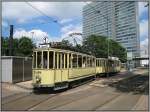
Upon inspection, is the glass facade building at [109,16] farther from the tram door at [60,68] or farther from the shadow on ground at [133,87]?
the shadow on ground at [133,87]

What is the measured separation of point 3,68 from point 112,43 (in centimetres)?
6761

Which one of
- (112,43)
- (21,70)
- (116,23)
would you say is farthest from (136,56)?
(21,70)

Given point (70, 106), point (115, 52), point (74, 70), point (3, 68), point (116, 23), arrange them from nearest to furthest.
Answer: point (70, 106)
point (74, 70)
point (3, 68)
point (116, 23)
point (115, 52)

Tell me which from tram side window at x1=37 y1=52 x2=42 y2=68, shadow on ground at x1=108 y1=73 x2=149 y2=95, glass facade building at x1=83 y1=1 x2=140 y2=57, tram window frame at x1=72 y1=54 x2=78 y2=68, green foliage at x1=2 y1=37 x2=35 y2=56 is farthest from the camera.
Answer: green foliage at x1=2 y1=37 x2=35 y2=56

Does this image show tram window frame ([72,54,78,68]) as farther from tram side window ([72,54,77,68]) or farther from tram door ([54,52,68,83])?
tram door ([54,52,68,83])

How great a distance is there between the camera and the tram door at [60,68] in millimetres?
19453

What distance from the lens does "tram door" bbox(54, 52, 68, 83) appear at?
63.8 feet

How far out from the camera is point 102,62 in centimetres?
3988

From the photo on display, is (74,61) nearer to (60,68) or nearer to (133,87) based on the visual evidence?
(60,68)

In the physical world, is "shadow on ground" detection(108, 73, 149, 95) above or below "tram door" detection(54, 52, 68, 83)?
below

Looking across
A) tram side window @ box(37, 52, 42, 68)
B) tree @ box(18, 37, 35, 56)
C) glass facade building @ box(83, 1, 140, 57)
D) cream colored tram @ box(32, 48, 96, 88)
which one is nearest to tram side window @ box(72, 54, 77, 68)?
cream colored tram @ box(32, 48, 96, 88)

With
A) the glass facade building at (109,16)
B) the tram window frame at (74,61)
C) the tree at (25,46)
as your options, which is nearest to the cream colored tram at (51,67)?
the tram window frame at (74,61)

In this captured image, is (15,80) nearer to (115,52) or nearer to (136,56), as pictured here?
(136,56)

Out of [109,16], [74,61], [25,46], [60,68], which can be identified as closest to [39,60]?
[60,68]
